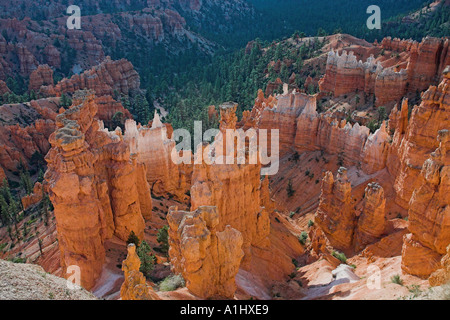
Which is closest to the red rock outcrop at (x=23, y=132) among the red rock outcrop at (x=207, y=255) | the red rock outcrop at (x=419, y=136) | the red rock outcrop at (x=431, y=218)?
the red rock outcrop at (x=207, y=255)

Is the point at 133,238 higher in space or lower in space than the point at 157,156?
lower

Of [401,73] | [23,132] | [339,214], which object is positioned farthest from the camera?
[23,132]

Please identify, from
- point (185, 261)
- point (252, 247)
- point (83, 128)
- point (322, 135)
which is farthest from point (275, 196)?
point (185, 261)

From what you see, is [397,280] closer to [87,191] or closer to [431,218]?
[431,218]

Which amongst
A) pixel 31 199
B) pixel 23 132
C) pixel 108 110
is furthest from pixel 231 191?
pixel 108 110

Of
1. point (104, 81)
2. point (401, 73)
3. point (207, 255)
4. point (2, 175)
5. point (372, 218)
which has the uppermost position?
point (401, 73)

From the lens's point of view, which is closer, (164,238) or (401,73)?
(164,238)

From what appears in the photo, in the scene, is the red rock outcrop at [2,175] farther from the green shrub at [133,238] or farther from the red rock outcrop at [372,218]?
the red rock outcrop at [372,218]
